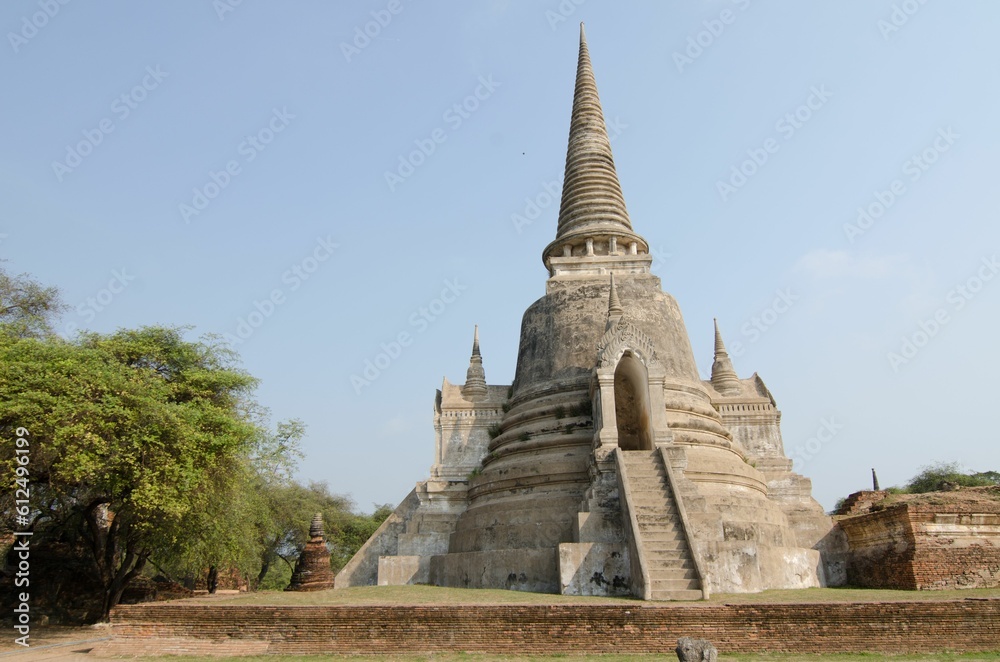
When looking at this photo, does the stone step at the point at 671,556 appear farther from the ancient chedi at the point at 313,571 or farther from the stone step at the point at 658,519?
the ancient chedi at the point at 313,571

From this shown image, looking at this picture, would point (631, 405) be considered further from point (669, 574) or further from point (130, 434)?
point (130, 434)

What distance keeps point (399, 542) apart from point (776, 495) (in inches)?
426

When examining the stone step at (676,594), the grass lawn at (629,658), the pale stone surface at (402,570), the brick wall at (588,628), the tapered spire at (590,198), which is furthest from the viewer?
the tapered spire at (590,198)

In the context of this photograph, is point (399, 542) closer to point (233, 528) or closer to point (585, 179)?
point (233, 528)

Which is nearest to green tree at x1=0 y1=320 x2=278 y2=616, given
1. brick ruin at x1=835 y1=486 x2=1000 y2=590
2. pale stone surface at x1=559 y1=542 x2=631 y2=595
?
pale stone surface at x1=559 y1=542 x2=631 y2=595

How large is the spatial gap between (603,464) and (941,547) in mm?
7267

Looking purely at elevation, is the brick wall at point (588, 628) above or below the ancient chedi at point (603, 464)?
below

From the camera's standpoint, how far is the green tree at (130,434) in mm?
12844

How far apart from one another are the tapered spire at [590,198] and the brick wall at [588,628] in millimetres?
14473

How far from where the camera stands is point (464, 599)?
44.4 feet

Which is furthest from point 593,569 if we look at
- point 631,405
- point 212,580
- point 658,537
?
point 212,580

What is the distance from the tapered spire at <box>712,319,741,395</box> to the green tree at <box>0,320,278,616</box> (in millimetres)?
14539

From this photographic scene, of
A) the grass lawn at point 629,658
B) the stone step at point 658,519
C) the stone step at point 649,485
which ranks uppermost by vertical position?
the stone step at point 649,485

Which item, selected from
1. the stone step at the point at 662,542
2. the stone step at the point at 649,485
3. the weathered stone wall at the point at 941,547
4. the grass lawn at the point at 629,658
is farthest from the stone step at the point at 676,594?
the weathered stone wall at the point at 941,547
